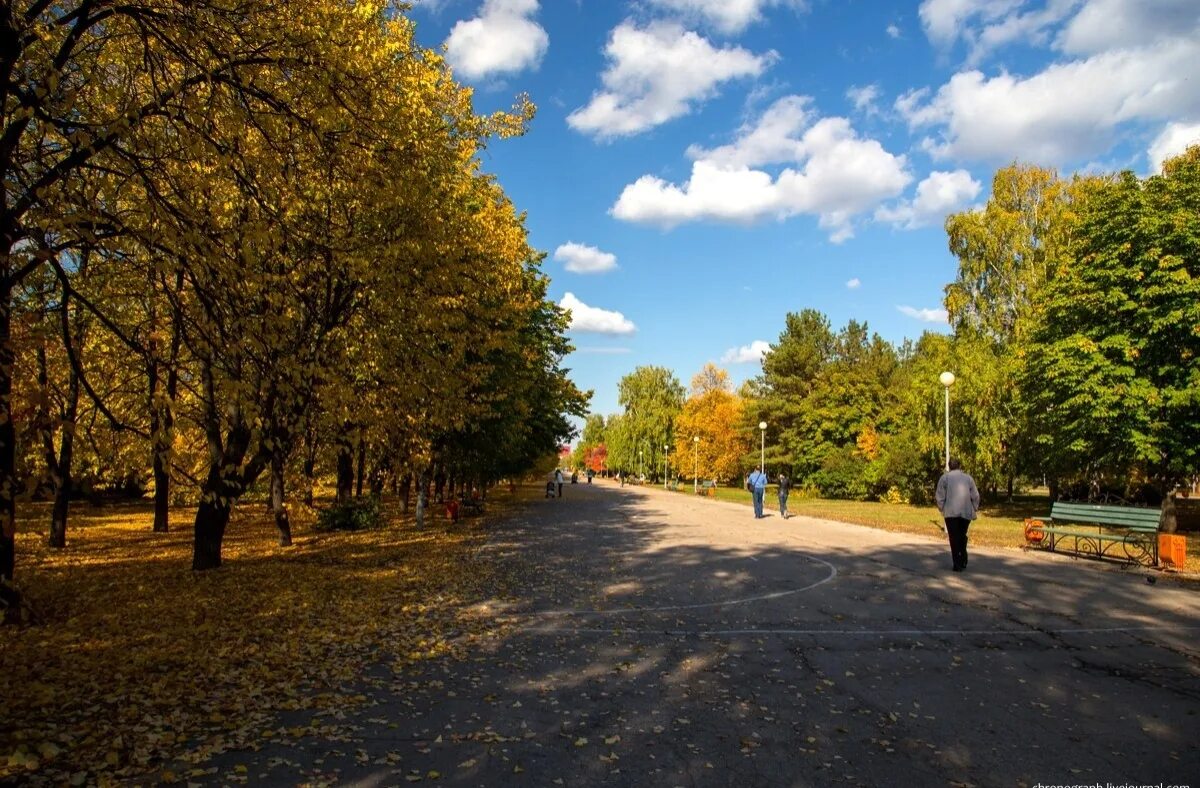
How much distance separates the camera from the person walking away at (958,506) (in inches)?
484

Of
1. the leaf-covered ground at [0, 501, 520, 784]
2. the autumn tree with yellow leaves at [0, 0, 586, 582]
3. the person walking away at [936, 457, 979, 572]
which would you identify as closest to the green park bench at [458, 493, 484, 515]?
the autumn tree with yellow leaves at [0, 0, 586, 582]

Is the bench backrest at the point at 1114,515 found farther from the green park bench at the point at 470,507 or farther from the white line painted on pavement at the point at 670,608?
the green park bench at the point at 470,507

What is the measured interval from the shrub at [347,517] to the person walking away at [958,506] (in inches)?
608

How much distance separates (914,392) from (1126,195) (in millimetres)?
16454

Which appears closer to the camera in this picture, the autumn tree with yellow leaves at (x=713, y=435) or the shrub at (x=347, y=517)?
the shrub at (x=347, y=517)

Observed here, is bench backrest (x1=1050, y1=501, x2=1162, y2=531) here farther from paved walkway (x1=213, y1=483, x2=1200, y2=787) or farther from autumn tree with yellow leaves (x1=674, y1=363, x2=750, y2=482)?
autumn tree with yellow leaves (x1=674, y1=363, x2=750, y2=482)

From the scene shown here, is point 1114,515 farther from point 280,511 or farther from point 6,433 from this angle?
point 6,433

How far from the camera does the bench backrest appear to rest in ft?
45.6

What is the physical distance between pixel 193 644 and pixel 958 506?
1139 centimetres

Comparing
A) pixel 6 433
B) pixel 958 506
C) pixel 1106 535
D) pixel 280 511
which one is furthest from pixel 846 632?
pixel 280 511

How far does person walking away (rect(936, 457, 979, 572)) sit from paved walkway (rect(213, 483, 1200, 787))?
103cm

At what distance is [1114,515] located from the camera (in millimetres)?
14508

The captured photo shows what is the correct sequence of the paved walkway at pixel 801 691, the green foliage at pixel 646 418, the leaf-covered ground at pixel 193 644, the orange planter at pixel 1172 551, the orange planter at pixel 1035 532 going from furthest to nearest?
the green foliage at pixel 646 418
the orange planter at pixel 1035 532
the orange planter at pixel 1172 551
the leaf-covered ground at pixel 193 644
the paved walkway at pixel 801 691

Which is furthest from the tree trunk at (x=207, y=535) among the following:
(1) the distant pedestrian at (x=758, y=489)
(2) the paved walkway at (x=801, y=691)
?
(1) the distant pedestrian at (x=758, y=489)
